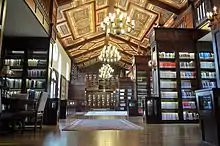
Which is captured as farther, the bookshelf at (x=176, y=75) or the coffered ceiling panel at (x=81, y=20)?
the coffered ceiling panel at (x=81, y=20)

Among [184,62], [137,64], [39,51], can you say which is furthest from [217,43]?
[137,64]

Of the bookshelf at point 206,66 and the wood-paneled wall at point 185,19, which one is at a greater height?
the wood-paneled wall at point 185,19

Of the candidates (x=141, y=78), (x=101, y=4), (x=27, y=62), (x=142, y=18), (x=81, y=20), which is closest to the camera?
(x=27, y=62)

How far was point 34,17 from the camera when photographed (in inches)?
218

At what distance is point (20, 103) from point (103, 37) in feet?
35.8

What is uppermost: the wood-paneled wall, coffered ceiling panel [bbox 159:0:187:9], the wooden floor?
coffered ceiling panel [bbox 159:0:187:9]

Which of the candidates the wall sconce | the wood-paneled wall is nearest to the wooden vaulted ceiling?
the wood-paneled wall

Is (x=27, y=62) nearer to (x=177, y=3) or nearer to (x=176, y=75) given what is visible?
(x=176, y=75)

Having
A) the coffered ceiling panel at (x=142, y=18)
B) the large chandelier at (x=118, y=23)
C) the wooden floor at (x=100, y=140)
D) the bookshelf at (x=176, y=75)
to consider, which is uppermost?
the coffered ceiling panel at (x=142, y=18)

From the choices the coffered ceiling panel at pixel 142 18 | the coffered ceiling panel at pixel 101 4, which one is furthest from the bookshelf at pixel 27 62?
the coffered ceiling panel at pixel 142 18

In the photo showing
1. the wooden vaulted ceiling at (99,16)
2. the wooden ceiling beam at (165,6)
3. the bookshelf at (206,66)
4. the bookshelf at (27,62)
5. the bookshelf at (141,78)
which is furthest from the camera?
the bookshelf at (141,78)

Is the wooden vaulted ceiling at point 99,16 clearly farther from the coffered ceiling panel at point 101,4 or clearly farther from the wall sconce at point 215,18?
the wall sconce at point 215,18

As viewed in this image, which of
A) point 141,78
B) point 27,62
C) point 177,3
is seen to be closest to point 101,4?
point 177,3

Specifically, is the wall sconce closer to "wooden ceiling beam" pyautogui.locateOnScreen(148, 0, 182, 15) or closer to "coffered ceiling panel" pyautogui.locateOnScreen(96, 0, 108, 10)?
"wooden ceiling beam" pyautogui.locateOnScreen(148, 0, 182, 15)
